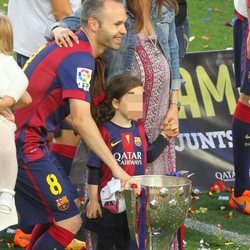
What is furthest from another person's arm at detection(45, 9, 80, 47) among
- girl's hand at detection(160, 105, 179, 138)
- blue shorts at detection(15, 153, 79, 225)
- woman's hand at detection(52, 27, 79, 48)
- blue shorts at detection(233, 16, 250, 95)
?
blue shorts at detection(233, 16, 250, 95)

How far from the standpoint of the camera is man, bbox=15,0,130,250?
5535 mm

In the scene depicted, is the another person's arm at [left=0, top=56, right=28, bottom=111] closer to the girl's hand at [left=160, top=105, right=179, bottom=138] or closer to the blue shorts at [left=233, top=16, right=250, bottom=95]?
the girl's hand at [left=160, top=105, right=179, bottom=138]

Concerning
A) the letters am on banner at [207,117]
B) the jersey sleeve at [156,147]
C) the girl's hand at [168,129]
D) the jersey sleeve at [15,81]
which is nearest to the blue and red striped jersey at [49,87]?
the jersey sleeve at [15,81]

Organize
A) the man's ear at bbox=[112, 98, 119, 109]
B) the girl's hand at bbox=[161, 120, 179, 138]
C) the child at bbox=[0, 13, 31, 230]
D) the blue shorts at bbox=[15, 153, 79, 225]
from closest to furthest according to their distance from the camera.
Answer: the child at bbox=[0, 13, 31, 230], the blue shorts at bbox=[15, 153, 79, 225], the man's ear at bbox=[112, 98, 119, 109], the girl's hand at bbox=[161, 120, 179, 138]

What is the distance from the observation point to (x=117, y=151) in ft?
19.2

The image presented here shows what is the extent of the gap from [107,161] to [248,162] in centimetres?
224

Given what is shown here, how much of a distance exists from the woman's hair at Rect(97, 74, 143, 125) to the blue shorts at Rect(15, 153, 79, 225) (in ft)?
1.39

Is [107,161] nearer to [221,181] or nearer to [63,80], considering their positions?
[63,80]

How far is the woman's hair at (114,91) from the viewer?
231 inches

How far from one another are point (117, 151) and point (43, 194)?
1.63 feet

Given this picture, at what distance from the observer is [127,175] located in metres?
5.51

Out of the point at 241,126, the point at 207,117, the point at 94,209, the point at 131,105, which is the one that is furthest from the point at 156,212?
the point at 207,117

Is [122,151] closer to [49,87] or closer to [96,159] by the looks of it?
[96,159]

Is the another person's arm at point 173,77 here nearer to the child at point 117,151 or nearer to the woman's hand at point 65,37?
the child at point 117,151
